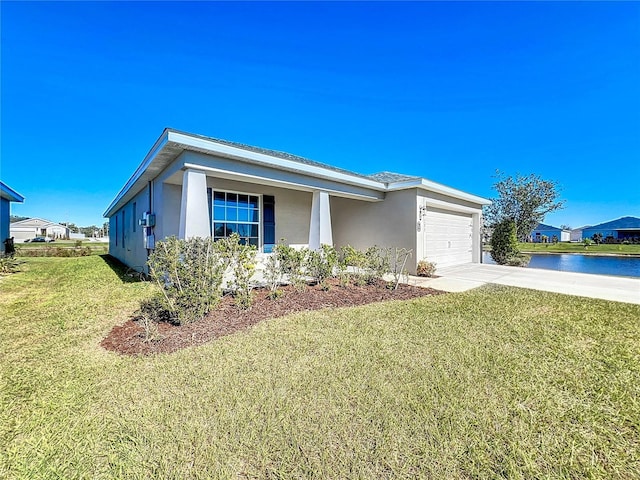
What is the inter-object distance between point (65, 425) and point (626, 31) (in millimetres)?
18014

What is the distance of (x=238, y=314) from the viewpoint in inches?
202

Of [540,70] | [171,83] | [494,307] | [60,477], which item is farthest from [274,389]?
[540,70]

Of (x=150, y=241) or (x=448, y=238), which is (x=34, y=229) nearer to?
(x=150, y=241)

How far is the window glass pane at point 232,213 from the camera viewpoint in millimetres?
9422

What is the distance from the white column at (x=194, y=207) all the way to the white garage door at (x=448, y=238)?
858 cm

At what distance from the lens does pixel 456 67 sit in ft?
43.1

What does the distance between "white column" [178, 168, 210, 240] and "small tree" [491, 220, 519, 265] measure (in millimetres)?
15309

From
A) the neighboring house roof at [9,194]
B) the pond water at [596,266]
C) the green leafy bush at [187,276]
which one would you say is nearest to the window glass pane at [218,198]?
the green leafy bush at [187,276]

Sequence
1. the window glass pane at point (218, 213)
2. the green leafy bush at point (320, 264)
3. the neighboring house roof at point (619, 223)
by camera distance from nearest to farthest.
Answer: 1. the green leafy bush at point (320, 264)
2. the window glass pane at point (218, 213)
3. the neighboring house roof at point (619, 223)

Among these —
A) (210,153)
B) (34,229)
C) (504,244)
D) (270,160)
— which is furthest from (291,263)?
(34,229)

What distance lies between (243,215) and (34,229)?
6977 centimetres

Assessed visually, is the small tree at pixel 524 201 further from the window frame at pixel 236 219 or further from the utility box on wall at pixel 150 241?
the utility box on wall at pixel 150 241

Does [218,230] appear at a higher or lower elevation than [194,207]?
lower

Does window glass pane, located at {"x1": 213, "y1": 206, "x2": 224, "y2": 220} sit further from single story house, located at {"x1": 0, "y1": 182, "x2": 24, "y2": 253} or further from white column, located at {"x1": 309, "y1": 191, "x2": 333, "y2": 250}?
single story house, located at {"x1": 0, "y1": 182, "x2": 24, "y2": 253}
